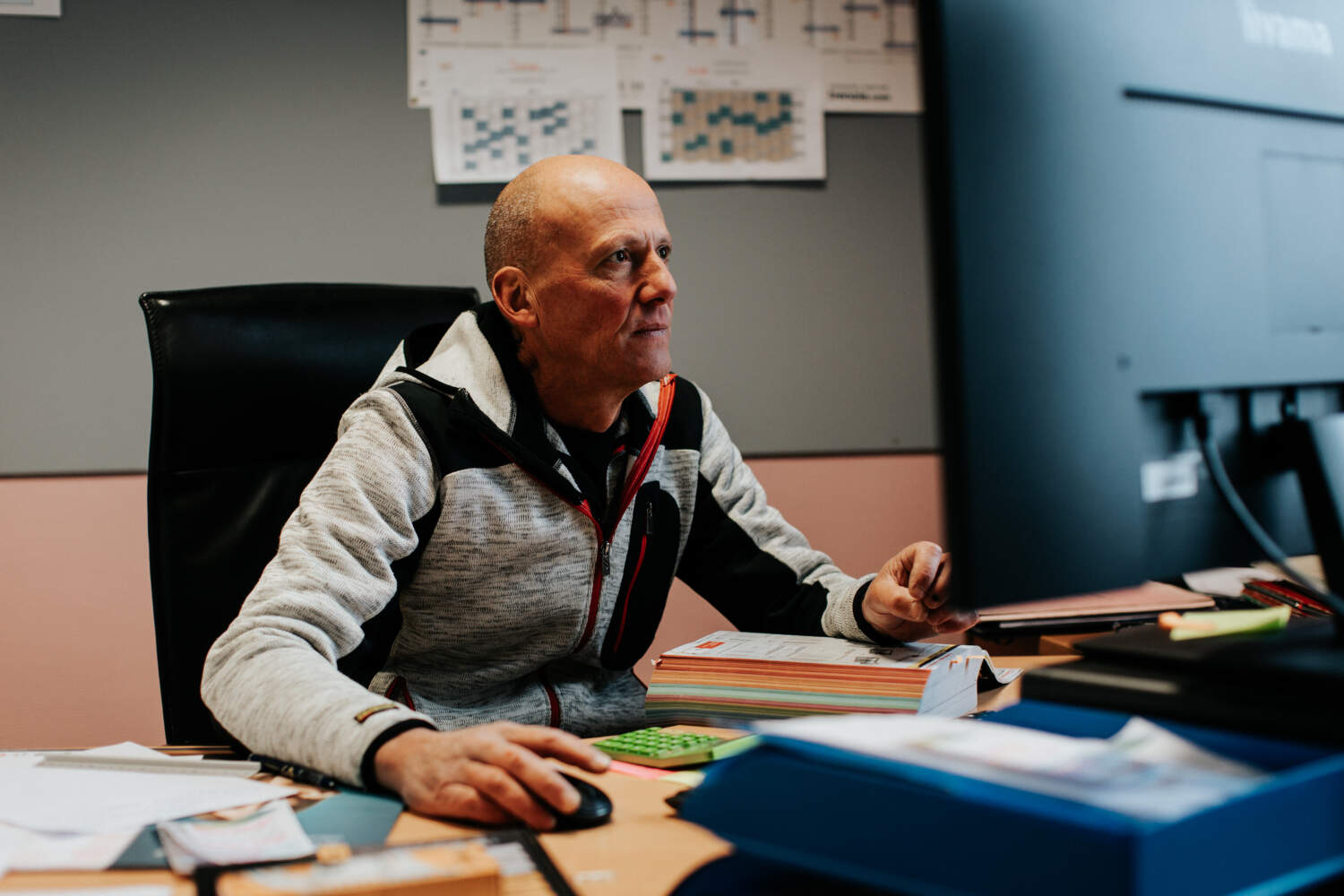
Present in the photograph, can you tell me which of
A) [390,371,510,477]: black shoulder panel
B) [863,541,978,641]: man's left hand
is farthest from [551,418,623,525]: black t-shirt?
[863,541,978,641]: man's left hand

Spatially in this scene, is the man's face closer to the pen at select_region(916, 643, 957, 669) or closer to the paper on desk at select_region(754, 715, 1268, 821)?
the pen at select_region(916, 643, 957, 669)

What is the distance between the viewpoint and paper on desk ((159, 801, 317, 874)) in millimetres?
608

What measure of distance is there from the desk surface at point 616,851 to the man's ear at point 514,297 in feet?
2.35

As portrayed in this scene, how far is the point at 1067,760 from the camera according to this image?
48 cm

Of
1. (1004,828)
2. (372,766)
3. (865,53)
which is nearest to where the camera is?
(1004,828)

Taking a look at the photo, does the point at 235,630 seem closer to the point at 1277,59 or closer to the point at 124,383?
the point at 1277,59

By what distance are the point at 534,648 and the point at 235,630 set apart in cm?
41

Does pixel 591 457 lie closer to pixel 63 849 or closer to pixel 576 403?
pixel 576 403

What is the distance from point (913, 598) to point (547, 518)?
1.36ft

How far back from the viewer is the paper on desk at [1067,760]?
0.42 meters

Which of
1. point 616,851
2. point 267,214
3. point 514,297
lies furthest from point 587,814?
point 267,214

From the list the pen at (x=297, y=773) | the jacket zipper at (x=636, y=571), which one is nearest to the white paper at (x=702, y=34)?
the jacket zipper at (x=636, y=571)

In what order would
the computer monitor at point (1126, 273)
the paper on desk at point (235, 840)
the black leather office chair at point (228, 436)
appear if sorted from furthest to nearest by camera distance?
the black leather office chair at point (228, 436) → the paper on desk at point (235, 840) → the computer monitor at point (1126, 273)

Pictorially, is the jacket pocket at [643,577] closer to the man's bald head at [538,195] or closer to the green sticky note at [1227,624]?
the man's bald head at [538,195]
